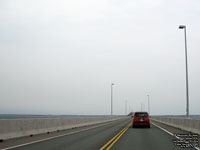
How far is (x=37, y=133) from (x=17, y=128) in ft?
8.83

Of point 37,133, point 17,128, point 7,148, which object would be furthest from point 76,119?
point 7,148

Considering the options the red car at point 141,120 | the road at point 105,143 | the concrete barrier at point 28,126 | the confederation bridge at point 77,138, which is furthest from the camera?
the red car at point 141,120


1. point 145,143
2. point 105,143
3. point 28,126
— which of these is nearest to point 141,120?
point 28,126

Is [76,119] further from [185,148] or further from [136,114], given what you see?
[185,148]

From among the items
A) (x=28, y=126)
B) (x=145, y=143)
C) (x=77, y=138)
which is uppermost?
(x=28, y=126)

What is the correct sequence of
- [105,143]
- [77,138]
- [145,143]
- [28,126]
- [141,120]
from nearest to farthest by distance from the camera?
[105,143] → [145,143] → [77,138] → [28,126] → [141,120]

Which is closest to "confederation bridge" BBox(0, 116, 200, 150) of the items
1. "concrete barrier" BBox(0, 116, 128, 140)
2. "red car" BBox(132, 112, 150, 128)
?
"concrete barrier" BBox(0, 116, 128, 140)

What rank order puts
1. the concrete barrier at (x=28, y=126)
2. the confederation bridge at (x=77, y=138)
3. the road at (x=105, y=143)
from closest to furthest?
1. the road at (x=105, y=143)
2. the confederation bridge at (x=77, y=138)
3. the concrete barrier at (x=28, y=126)

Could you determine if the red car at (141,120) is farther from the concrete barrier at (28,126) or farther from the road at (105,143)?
the road at (105,143)

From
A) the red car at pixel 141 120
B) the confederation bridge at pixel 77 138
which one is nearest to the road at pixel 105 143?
the confederation bridge at pixel 77 138

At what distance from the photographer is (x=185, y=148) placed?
11.4m

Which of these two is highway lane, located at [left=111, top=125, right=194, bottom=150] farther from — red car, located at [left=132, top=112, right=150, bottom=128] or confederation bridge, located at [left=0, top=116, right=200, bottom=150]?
red car, located at [left=132, top=112, right=150, bottom=128]

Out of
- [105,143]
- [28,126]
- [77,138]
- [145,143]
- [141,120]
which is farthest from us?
[141,120]

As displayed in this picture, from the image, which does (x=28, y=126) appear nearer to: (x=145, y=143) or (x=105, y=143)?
(x=105, y=143)
